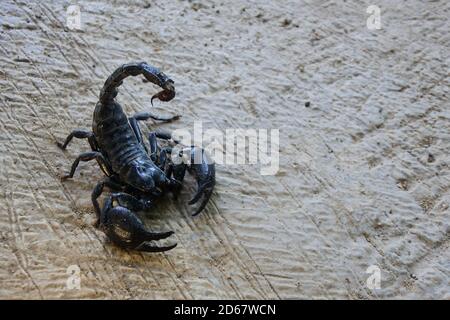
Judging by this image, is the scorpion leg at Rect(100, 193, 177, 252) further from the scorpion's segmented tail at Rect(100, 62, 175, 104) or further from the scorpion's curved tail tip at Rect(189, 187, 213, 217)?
the scorpion's segmented tail at Rect(100, 62, 175, 104)

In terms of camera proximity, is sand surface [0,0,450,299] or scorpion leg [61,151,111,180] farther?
scorpion leg [61,151,111,180]

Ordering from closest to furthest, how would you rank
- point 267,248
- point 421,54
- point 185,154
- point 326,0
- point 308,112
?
point 267,248 → point 185,154 → point 308,112 → point 421,54 → point 326,0

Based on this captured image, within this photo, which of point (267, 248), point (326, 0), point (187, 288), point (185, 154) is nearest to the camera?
point (187, 288)

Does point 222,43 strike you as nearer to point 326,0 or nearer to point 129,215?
point 326,0

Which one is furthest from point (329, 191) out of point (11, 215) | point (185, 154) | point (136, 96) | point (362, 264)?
point (11, 215)

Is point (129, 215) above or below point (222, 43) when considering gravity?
below

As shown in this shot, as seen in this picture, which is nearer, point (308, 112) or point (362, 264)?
point (362, 264)

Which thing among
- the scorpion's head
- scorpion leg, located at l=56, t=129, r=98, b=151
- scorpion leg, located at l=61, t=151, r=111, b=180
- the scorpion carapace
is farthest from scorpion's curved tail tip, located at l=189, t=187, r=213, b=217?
scorpion leg, located at l=56, t=129, r=98, b=151
